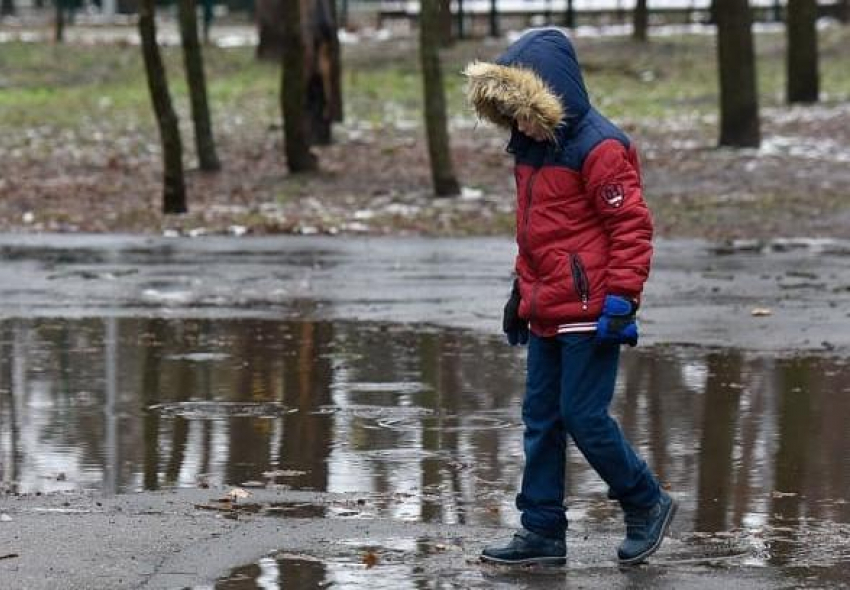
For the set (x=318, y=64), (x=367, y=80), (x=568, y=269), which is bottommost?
(x=367, y=80)

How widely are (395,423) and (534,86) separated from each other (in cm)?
314

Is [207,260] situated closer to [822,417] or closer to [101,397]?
[101,397]

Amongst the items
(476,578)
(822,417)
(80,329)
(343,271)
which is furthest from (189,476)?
(343,271)

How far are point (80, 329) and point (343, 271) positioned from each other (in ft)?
11.9

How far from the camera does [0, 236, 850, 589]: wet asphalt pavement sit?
671cm

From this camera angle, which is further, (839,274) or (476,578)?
(839,274)

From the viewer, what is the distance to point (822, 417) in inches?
373

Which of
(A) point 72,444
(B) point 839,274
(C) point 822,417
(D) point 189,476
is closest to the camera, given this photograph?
(D) point 189,476

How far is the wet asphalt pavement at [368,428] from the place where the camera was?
22.0 ft

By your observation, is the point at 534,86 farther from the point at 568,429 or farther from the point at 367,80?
the point at 367,80

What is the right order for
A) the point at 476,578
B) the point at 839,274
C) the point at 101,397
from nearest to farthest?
the point at 476,578, the point at 101,397, the point at 839,274

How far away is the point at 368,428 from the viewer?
9.24m

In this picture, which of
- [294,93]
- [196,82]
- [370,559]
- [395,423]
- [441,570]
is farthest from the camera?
[196,82]

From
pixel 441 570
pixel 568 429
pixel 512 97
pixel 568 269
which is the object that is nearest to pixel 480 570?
pixel 441 570
